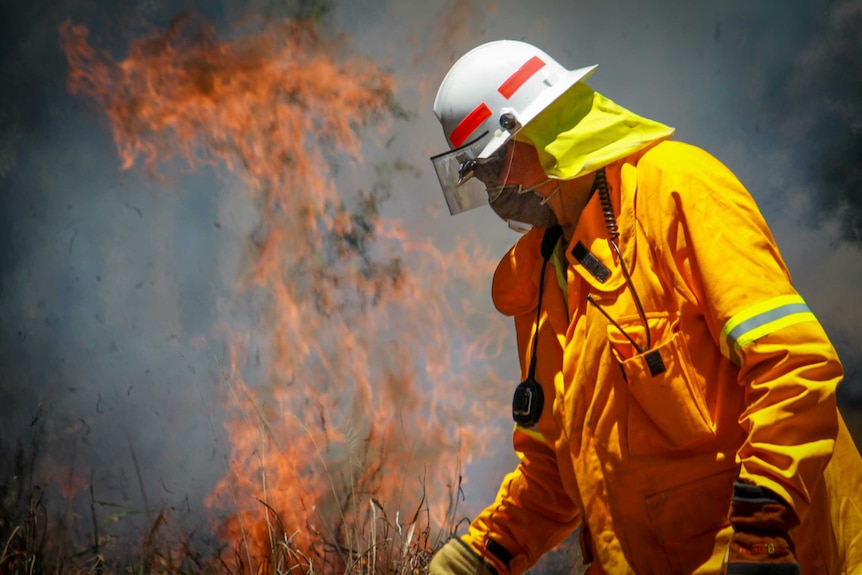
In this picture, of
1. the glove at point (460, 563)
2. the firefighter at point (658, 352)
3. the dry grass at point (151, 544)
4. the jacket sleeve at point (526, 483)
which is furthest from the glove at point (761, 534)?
the dry grass at point (151, 544)

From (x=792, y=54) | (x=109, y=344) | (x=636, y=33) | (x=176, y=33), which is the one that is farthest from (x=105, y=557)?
(x=792, y=54)

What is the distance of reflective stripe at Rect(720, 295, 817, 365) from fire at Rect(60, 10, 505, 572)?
2.59 meters

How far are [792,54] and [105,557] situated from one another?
379cm

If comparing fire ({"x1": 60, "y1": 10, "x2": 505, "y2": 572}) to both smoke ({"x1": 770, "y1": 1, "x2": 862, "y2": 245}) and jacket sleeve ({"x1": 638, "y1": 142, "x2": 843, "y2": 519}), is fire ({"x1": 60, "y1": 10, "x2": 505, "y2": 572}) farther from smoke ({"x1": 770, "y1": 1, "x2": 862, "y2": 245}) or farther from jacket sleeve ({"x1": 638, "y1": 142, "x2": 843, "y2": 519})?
jacket sleeve ({"x1": 638, "y1": 142, "x2": 843, "y2": 519})

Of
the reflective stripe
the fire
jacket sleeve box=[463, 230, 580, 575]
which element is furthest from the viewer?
the fire

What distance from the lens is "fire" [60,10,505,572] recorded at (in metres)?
4.43

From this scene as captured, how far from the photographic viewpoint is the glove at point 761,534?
1.74 m

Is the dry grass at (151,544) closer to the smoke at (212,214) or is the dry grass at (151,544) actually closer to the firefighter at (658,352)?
the smoke at (212,214)

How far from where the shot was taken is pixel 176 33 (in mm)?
4645

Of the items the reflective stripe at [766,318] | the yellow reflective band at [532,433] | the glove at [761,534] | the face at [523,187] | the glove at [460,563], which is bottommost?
the glove at [460,563]

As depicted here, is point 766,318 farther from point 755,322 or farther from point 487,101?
point 487,101

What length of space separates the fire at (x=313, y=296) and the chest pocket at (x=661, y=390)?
2389 mm

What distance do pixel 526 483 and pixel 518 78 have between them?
1068 mm

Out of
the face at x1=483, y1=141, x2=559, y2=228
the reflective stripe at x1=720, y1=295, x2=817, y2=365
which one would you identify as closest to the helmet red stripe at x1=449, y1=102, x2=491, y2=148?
the face at x1=483, y1=141, x2=559, y2=228
